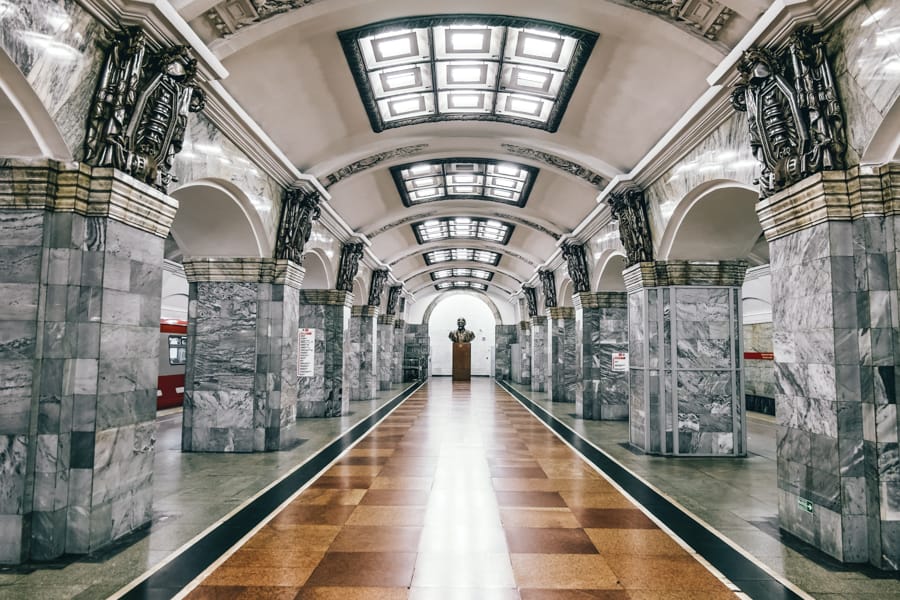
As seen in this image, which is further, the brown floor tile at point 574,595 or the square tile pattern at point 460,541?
the square tile pattern at point 460,541

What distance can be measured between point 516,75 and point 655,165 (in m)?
2.36

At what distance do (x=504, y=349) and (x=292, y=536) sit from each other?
2344cm

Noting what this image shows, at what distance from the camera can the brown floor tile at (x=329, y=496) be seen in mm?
5262

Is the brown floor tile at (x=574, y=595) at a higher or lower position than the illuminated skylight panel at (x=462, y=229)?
lower

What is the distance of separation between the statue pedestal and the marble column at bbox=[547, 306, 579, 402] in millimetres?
10685

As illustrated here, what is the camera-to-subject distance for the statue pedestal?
26.2m

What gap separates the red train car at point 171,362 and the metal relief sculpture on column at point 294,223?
6.59 meters

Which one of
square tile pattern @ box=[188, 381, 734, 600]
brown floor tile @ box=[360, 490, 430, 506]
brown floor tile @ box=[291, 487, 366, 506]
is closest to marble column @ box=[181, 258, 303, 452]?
square tile pattern @ box=[188, 381, 734, 600]

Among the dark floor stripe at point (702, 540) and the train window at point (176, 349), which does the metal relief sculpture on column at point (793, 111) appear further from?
the train window at point (176, 349)

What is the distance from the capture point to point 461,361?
26469mm

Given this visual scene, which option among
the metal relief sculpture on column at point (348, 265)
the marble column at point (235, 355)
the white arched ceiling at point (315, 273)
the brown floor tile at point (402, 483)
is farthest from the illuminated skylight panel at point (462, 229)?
the brown floor tile at point (402, 483)

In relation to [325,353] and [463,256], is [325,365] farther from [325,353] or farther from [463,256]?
[463,256]

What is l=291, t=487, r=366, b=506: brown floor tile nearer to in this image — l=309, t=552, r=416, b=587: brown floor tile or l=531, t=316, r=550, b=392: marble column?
l=309, t=552, r=416, b=587: brown floor tile

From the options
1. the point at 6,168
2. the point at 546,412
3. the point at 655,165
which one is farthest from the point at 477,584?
the point at 546,412
